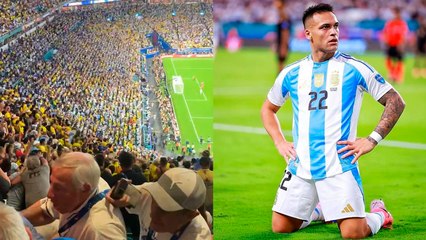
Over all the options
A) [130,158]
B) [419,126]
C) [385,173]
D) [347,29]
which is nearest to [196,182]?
[130,158]

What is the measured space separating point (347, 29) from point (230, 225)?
61.8ft

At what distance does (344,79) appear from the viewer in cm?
443

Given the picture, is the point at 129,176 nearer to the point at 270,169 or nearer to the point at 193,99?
the point at 193,99

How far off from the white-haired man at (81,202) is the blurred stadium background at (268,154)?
1335 millimetres

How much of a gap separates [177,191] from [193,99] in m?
0.35

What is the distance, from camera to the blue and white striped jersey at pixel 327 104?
442cm

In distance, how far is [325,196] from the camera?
4523 mm

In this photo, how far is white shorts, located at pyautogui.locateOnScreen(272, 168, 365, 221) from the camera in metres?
4.45

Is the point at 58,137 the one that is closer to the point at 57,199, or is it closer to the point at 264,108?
the point at 57,199

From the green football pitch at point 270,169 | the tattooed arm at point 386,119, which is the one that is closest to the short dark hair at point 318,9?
the tattooed arm at point 386,119

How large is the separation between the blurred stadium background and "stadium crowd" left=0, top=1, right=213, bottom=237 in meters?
1.29

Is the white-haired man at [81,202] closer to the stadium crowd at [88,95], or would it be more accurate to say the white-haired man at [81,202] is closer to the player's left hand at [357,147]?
the stadium crowd at [88,95]

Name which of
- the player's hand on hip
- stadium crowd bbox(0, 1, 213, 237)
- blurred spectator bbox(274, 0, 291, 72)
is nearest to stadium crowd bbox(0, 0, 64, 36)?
stadium crowd bbox(0, 1, 213, 237)

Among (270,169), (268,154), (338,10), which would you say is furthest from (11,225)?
(338,10)
